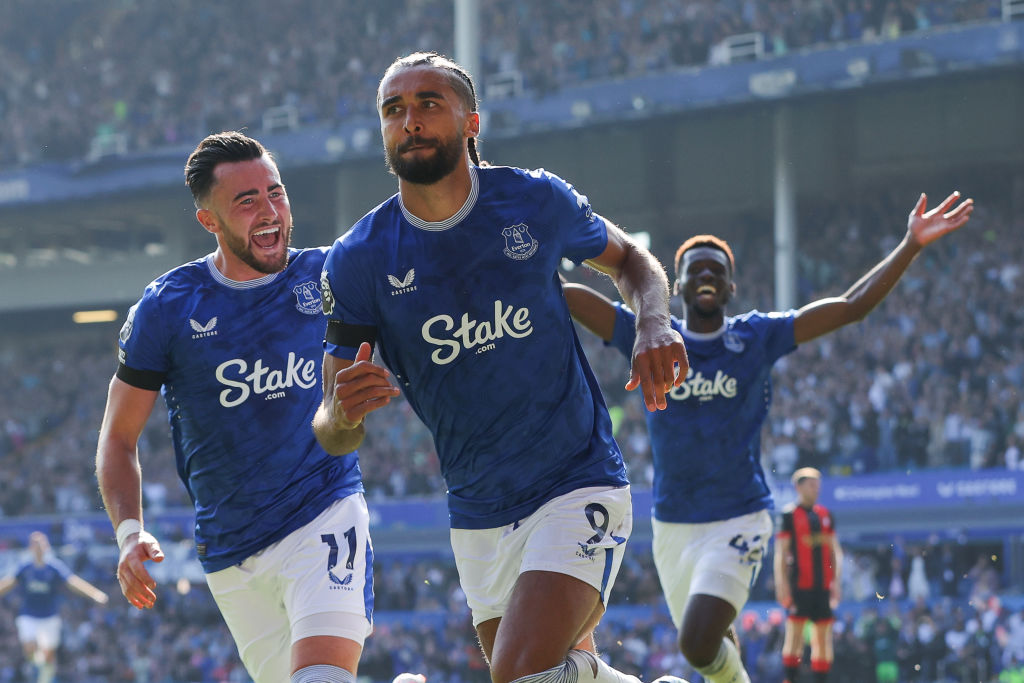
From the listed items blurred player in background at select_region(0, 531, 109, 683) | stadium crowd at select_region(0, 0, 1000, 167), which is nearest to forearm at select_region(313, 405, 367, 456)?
blurred player in background at select_region(0, 531, 109, 683)

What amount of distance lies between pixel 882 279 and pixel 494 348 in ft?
11.8

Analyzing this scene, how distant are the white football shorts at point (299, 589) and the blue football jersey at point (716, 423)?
249 centimetres

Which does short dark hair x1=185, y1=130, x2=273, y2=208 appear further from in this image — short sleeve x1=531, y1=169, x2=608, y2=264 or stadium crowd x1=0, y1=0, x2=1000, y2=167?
→ stadium crowd x1=0, y1=0, x2=1000, y2=167

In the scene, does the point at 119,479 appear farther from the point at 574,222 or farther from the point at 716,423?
the point at 716,423

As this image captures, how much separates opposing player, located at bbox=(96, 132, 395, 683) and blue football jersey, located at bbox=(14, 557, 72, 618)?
13230 millimetres

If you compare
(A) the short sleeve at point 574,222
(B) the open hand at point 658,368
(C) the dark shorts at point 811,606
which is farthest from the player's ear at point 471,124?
(C) the dark shorts at point 811,606

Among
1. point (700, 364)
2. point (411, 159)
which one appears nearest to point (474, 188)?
point (411, 159)

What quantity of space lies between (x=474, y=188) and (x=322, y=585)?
1655 millimetres

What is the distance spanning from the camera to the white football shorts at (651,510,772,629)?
23.4ft

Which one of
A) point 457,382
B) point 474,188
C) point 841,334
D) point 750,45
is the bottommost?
point 841,334

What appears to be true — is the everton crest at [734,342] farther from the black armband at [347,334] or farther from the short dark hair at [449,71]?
the black armband at [347,334]

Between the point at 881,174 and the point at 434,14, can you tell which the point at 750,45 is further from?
the point at 434,14

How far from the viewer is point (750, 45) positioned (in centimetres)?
2677

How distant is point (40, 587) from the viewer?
17672mm
